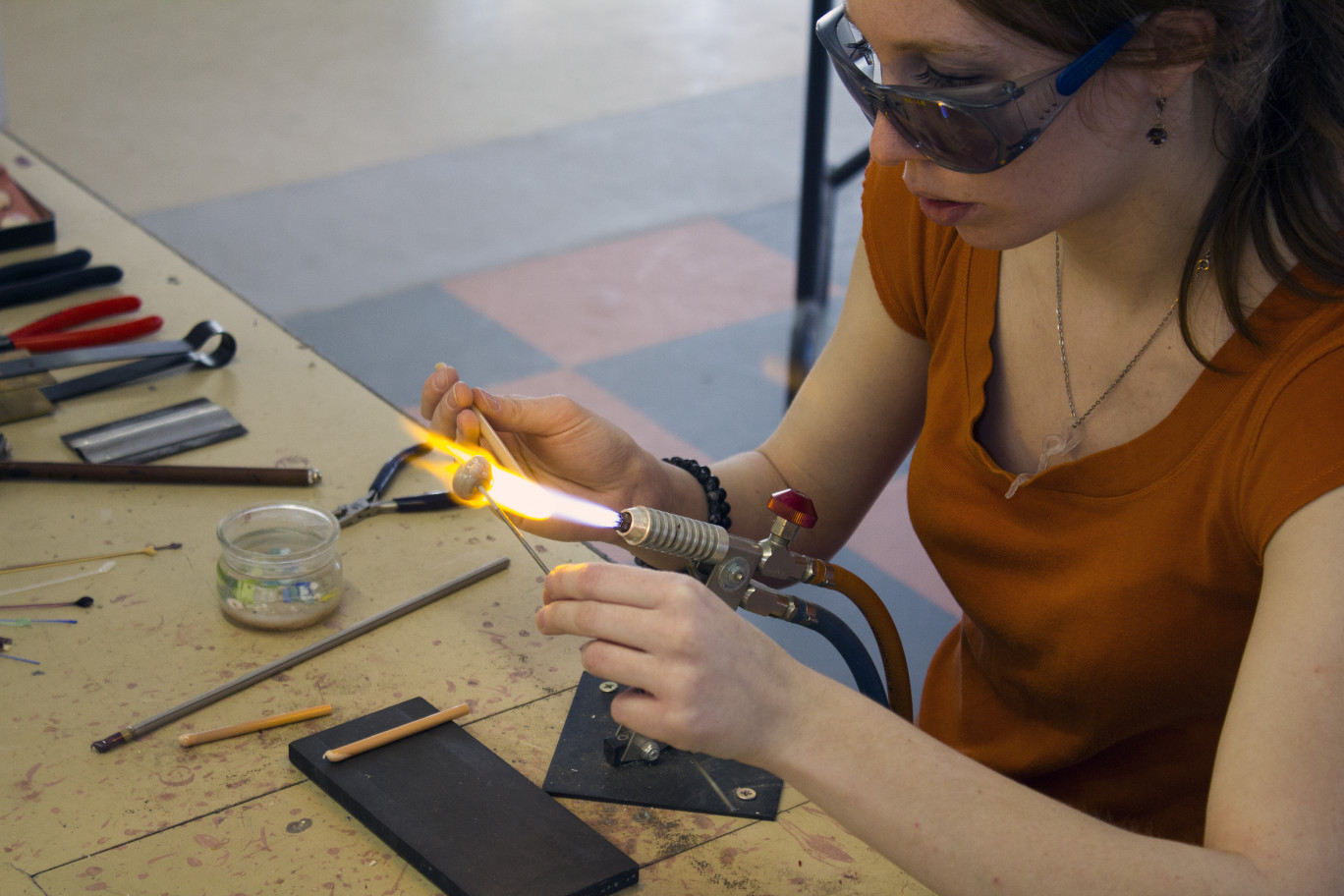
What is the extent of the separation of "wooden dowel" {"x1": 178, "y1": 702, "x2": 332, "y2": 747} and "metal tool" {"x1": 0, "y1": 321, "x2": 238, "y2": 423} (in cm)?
68

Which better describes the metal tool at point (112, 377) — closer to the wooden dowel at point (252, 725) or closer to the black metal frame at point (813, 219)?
the wooden dowel at point (252, 725)

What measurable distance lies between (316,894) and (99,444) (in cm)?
80

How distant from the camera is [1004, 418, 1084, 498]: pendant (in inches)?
50.0

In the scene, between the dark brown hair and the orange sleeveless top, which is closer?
the dark brown hair

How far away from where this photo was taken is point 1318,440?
1.02 meters

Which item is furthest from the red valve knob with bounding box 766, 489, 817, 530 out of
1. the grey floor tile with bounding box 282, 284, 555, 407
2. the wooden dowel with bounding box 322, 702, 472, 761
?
the grey floor tile with bounding box 282, 284, 555, 407

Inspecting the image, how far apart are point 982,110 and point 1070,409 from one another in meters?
0.43

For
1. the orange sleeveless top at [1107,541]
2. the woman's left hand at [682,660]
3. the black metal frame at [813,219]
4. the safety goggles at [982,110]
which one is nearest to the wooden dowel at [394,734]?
the woman's left hand at [682,660]

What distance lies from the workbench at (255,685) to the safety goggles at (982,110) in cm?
60

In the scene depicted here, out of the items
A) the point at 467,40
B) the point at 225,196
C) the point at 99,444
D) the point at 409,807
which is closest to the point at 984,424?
the point at 409,807

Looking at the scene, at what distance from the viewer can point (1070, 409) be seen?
1307mm

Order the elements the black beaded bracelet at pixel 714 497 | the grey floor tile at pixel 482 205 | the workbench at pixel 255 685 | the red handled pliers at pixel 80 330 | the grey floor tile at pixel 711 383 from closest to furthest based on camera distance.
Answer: the workbench at pixel 255 685
the black beaded bracelet at pixel 714 497
the red handled pliers at pixel 80 330
the grey floor tile at pixel 711 383
the grey floor tile at pixel 482 205

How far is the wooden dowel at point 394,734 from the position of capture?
44.3 inches

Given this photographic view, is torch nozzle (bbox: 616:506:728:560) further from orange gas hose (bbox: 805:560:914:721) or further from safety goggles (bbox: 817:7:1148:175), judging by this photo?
safety goggles (bbox: 817:7:1148:175)
